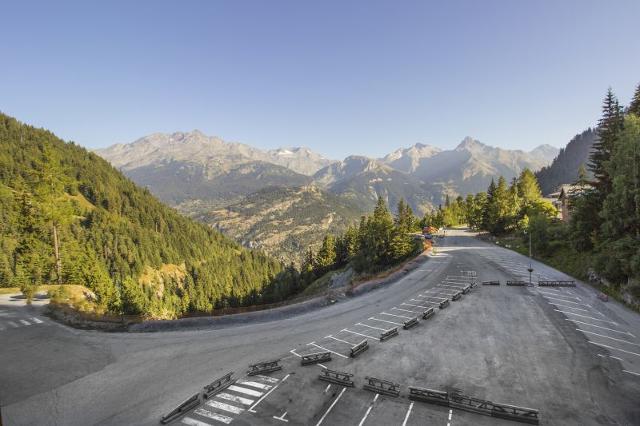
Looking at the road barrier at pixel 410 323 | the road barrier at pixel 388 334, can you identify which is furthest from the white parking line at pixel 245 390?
the road barrier at pixel 410 323

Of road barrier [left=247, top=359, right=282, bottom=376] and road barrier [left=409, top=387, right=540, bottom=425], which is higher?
road barrier [left=247, top=359, right=282, bottom=376]

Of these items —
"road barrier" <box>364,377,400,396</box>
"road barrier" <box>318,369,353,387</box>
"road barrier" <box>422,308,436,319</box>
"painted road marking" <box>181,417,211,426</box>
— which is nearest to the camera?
"painted road marking" <box>181,417,211,426</box>

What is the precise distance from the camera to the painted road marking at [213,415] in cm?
1907

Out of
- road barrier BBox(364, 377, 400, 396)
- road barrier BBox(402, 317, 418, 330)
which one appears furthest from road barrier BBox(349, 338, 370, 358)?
road barrier BBox(402, 317, 418, 330)

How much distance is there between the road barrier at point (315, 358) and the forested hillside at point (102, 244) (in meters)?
40.7

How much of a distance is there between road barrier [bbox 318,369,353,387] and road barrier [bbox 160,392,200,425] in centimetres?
822

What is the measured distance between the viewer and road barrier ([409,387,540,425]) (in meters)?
18.2

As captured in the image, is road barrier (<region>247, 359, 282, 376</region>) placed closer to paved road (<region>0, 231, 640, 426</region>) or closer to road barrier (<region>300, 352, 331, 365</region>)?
paved road (<region>0, 231, 640, 426</region>)

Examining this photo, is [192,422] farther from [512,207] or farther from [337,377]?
[512,207]

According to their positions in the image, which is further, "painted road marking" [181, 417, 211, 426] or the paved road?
the paved road

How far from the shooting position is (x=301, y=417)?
19.1 m

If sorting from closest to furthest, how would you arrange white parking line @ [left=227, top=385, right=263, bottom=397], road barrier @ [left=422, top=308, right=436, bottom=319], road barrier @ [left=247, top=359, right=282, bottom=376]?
white parking line @ [left=227, top=385, right=263, bottom=397] → road barrier @ [left=247, top=359, right=282, bottom=376] → road barrier @ [left=422, top=308, right=436, bottom=319]

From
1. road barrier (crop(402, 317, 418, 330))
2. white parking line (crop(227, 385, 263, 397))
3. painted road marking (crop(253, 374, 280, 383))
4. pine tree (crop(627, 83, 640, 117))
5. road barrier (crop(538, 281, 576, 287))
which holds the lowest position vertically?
white parking line (crop(227, 385, 263, 397))

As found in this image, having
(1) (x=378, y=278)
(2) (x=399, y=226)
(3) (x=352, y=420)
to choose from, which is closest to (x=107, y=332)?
(3) (x=352, y=420)
